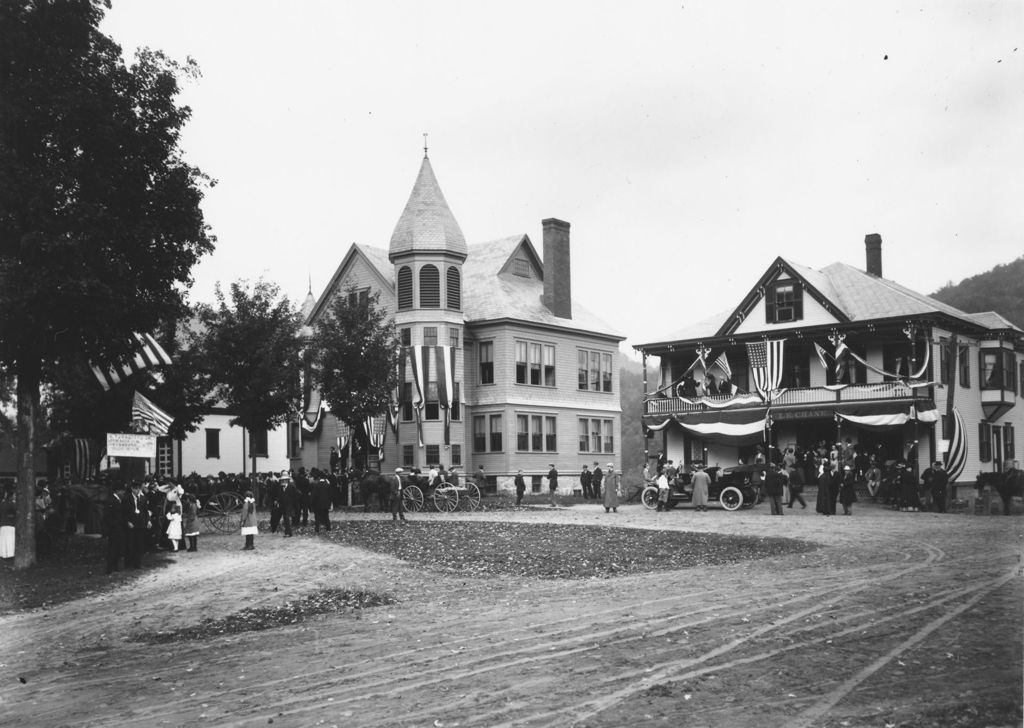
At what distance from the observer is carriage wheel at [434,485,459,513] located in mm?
35938

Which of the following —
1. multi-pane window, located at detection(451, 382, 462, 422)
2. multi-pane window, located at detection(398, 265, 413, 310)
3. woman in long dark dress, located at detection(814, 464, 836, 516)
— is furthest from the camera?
multi-pane window, located at detection(451, 382, 462, 422)

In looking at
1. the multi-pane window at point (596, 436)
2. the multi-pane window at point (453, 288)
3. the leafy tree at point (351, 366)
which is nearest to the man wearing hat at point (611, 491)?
the leafy tree at point (351, 366)

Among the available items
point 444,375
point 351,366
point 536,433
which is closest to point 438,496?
point 351,366

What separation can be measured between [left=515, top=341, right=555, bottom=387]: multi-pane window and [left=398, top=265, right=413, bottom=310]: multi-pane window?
6.25m

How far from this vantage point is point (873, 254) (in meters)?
50.8

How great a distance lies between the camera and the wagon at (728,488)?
34.8 m

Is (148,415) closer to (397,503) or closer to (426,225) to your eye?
(397,503)

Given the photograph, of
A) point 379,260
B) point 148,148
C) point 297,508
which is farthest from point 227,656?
point 379,260

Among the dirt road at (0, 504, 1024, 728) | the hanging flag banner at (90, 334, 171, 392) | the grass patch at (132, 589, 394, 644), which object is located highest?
the hanging flag banner at (90, 334, 171, 392)

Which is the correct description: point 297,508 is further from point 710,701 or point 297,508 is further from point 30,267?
point 710,701

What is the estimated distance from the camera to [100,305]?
749 inches

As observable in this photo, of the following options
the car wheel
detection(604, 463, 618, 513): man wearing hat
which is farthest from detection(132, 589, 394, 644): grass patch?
the car wheel

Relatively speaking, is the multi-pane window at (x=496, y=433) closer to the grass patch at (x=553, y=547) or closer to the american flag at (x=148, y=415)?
the grass patch at (x=553, y=547)

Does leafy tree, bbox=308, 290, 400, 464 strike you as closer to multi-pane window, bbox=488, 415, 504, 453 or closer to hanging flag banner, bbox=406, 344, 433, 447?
hanging flag banner, bbox=406, 344, 433, 447
